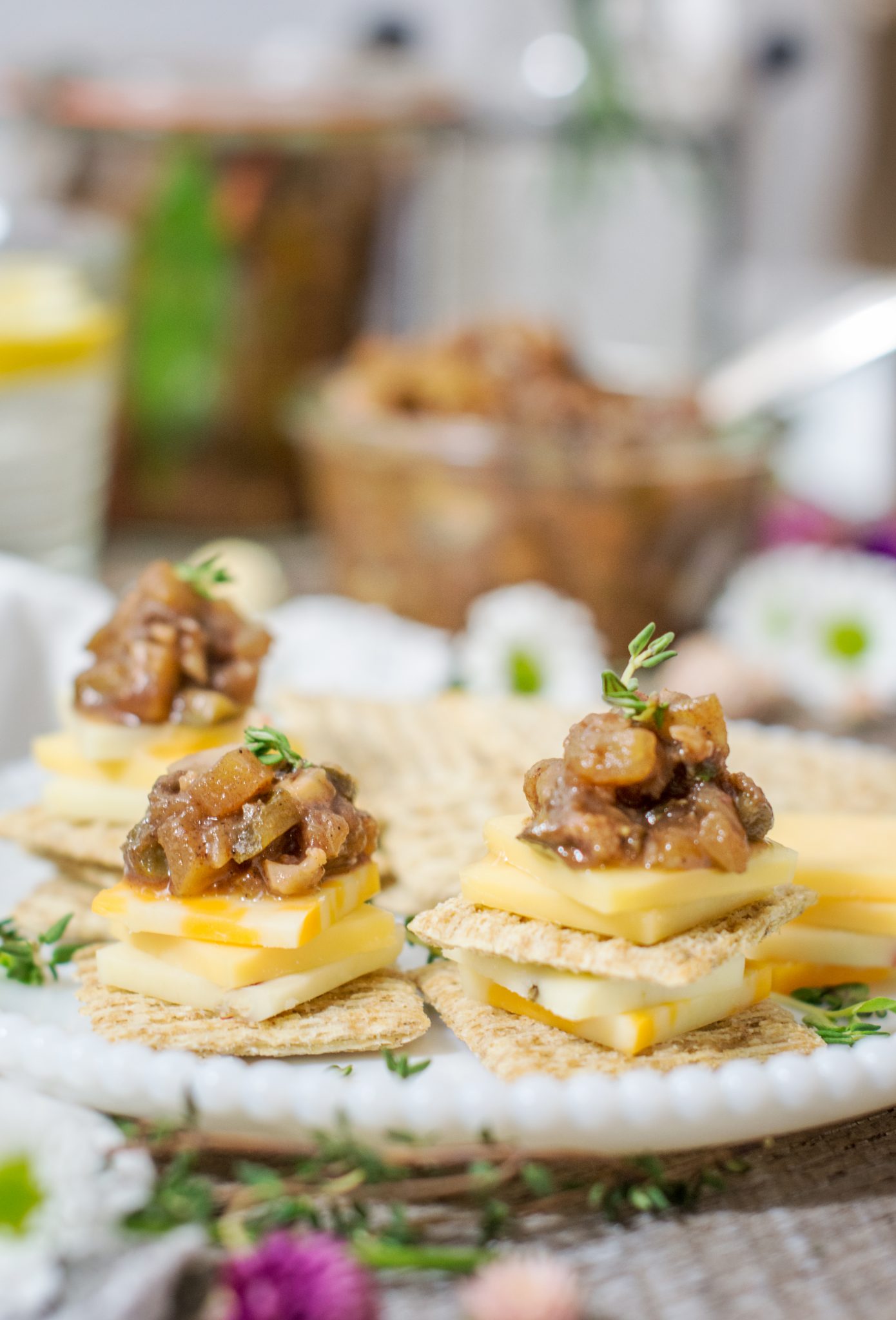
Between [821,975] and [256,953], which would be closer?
[256,953]

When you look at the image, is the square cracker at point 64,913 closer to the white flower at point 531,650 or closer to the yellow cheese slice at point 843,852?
the yellow cheese slice at point 843,852

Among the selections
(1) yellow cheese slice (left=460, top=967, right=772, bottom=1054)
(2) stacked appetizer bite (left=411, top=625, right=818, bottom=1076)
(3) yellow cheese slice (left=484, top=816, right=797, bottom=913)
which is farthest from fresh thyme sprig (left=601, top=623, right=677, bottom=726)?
(1) yellow cheese slice (left=460, top=967, right=772, bottom=1054)

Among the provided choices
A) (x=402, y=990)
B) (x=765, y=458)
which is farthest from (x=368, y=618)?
(x=402, y=990)

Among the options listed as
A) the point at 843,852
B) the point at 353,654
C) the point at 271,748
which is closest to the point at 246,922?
the point at 271,748

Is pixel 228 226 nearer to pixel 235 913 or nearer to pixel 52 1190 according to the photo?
pixel 235 913

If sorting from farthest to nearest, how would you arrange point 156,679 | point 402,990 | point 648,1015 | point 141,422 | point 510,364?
point 141,422 → point 510,364 → point 156,679 → point 402,990 → point 648,1015

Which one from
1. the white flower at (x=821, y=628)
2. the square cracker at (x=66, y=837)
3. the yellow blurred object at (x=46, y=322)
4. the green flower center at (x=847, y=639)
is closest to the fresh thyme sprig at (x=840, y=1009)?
the square cracker at (x=66, y=837)

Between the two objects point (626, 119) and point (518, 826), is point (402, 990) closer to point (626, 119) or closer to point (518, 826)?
point (518, 826)
